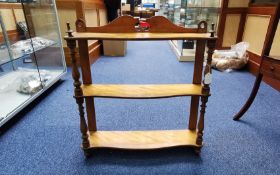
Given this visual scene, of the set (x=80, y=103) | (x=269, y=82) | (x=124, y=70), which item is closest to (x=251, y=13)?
(x=269, y=82)

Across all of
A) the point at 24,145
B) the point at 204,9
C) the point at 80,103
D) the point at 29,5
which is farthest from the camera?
the point at 204,9

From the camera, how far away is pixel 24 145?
53.8 inches

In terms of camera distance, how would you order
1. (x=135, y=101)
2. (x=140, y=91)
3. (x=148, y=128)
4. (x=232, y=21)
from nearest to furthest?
1. (x=140, y=91)
2. (x=148, y=128)
3. (x=135, y=101)
4. (x=232, y=21)

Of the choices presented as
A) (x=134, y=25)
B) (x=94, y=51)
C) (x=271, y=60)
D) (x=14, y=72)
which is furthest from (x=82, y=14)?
(x=271, y=60)

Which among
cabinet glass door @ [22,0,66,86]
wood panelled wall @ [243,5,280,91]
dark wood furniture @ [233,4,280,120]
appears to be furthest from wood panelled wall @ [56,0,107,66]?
wood panelled wall @ [243,5,280,91]

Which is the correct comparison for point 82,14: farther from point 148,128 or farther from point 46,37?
point 148,128

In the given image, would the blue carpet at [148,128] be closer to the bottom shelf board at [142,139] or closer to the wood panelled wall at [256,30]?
the bottom shelf board at [142,139]

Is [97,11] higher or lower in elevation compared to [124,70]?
higher

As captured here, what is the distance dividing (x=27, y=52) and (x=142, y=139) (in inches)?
63.8

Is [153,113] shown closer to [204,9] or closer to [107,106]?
[107,106]

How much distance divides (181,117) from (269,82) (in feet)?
4.65

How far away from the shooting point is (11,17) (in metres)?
2.23

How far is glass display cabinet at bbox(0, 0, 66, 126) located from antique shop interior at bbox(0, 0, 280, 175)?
12mm

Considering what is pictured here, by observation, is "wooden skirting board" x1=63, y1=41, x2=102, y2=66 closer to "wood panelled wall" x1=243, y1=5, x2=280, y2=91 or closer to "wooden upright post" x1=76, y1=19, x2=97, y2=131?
"wooden upright post" x1=76, y1=19, x2=97, y2=131
